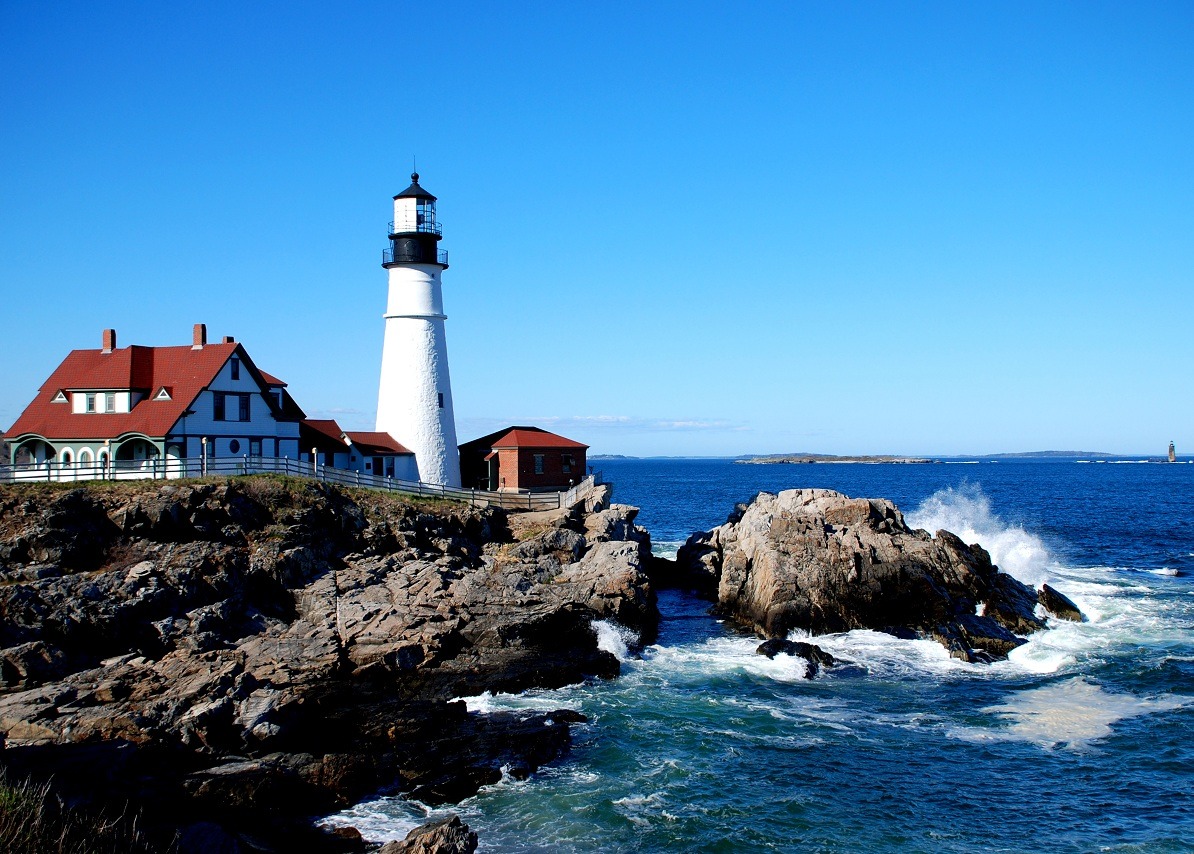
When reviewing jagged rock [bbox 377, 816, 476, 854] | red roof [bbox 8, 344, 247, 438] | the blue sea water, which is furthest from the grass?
red roof [bbox 8, 344, 247, 438]

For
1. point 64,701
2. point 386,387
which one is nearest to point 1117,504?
point 386,387

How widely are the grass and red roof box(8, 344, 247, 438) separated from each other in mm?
24541

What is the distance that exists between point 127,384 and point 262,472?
657cm

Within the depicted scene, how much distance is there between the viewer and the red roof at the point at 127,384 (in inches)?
1363

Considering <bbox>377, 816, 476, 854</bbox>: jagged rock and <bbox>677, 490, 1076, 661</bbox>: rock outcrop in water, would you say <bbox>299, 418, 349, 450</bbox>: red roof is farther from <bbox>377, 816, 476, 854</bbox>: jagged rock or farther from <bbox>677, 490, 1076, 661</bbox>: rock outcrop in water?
<bbox>377, 816, 476, 854</bbox>: jagged rock

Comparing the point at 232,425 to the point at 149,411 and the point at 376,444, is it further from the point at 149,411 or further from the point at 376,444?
the point at 376,444

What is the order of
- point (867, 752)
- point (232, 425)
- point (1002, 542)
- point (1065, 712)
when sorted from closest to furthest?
point (867, 752) → point (1065, 712) → point (232, 425) → point (1002, 542)

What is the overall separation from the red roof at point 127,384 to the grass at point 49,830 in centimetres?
2454

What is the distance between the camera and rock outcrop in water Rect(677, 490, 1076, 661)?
29969mm

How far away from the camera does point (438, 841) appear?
543 inches

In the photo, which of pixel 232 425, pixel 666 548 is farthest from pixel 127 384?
pixel 666 548

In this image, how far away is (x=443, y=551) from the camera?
3300cm

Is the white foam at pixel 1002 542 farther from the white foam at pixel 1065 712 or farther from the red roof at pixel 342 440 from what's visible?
the red roof at pixel 342 440

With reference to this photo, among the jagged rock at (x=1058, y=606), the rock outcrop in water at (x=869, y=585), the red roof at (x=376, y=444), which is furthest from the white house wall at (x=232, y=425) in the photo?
the jagged rock at (x=1058, y=606)
